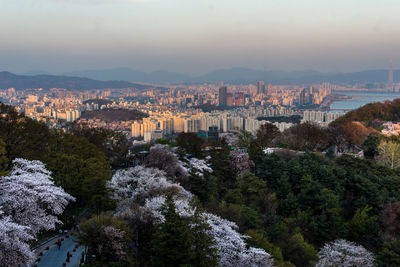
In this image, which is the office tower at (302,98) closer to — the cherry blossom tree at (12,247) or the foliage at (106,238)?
the foliage at (106,238)

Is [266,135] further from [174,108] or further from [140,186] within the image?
[174,108]

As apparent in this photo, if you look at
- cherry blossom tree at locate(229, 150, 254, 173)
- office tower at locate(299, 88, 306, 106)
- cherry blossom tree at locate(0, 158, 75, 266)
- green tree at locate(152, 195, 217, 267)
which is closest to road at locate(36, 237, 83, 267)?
cherry blossom tree at locate(0, 158, 75, 266)

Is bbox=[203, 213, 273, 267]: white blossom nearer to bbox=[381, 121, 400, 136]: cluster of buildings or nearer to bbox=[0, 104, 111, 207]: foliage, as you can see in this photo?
bbox=[0, 104, 111, 207]: foliage

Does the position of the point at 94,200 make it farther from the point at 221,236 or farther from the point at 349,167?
the point at 349,167

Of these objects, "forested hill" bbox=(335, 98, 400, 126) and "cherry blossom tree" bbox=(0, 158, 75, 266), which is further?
"forested hill" bbox=(335, 98, 400, 126)

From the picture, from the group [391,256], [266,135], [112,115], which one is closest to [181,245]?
[391,256]

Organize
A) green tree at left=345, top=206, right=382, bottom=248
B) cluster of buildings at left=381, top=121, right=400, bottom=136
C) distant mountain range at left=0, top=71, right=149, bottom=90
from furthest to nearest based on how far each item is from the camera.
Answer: distant mountain range at left=0, top=71, right=149, bottom=90
cluster of buildings at left=381, top=121, right=400, bottom=136
green tree at left=345, top=206, right=382, bottom=248

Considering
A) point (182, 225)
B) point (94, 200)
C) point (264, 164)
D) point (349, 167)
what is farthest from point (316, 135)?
point (182, 225)

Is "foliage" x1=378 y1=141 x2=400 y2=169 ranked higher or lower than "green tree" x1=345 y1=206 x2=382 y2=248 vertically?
higher
